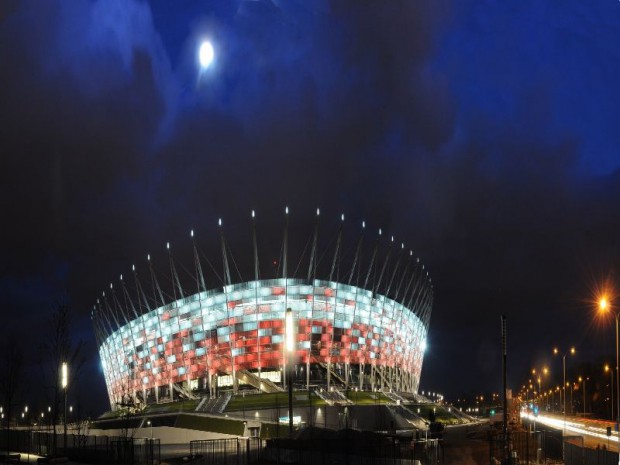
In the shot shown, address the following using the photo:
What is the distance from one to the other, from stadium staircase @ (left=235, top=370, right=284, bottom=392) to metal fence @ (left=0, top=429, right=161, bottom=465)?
44317 millimetres

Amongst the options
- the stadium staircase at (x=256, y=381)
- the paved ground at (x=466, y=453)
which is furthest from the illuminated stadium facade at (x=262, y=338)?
the paved ground at (x=466, y=453)

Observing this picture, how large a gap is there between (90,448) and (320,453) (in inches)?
711

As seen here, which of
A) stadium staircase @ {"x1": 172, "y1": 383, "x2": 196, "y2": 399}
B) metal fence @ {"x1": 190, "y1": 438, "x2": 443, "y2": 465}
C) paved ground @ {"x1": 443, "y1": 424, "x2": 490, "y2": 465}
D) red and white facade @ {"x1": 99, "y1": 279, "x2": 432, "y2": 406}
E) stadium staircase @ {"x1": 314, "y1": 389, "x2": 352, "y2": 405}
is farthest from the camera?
red and white facade @ {"x1": 99, "y1": 279, "x2": 432, "y2": 406}

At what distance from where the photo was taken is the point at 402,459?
27750 millimetres

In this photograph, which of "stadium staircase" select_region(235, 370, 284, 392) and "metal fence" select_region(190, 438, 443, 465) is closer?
"metal fence" select_region(190, 438, 443, 465)

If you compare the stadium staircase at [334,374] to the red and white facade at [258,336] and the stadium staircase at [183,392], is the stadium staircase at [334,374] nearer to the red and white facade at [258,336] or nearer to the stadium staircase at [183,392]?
the red and white facade at [258,336]

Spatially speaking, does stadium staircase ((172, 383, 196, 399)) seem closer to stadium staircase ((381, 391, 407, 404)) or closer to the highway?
stadium staircase ((381, 391, 407, 404))

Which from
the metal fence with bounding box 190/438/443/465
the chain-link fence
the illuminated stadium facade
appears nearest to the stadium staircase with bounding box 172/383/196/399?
the illuminated stadium facade

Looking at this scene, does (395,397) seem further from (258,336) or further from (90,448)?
(90,448)

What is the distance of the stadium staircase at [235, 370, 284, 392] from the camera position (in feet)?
316

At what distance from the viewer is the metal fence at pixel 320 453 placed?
27.7 metres

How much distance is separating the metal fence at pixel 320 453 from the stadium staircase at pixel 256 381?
194ft

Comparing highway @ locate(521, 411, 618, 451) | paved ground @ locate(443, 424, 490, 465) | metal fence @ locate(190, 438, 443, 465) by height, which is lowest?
highway @ locate(521, 411, 618, 451)

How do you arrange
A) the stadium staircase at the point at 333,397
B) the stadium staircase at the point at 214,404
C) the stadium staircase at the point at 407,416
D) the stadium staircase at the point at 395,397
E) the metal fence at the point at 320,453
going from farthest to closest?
→ the stadium staircase at the point at 395,397 < the stadium staircase at the point at 333,397 < the stadium staircase at the point at 214,404 < the stadium staircase at the point at 407,416 < the metal fence at the point at 320,453
